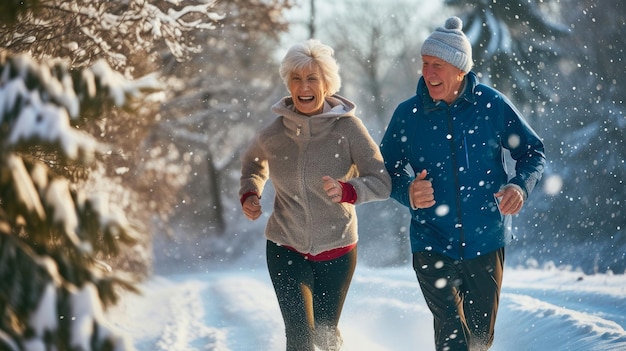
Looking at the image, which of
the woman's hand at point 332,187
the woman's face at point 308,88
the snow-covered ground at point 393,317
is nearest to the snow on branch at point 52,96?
the woman's hand at point 332,187

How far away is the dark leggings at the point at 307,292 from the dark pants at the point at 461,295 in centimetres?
54

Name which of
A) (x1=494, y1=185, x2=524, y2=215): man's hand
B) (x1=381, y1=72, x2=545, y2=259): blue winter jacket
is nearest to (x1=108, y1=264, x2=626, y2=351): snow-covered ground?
(x1=381, y1=72, x2=545, y2=259): blue winter jacket

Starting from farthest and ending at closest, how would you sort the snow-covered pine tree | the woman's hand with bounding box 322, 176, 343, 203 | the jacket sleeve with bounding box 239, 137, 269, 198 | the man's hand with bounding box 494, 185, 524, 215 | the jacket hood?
the jacket sleeve with bounding box 239, 137, 269, 198
the jacket hood
the woman's hand with bounding box 322, 176, 343, 203
the man's hand with bounding box 494, 185, 524, 215
the snow-covered pine tree

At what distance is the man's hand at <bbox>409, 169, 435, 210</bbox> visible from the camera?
567 centimetres

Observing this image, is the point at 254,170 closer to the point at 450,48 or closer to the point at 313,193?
the point at 313,193

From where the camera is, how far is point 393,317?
452 inches

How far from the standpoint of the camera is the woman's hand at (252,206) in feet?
20.1

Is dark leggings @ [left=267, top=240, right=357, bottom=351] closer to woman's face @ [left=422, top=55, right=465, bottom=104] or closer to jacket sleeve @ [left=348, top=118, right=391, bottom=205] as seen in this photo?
jacket sleeve @ [left=348, top=118, right=391, bottom=205]

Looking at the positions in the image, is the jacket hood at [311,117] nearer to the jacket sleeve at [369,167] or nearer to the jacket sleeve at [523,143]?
the jacket sleeve at [369,167]

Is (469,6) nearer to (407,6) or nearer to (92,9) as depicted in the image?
(92,9)

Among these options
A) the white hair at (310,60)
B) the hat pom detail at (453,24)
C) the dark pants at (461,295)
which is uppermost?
the hat pom detail at (453,24)

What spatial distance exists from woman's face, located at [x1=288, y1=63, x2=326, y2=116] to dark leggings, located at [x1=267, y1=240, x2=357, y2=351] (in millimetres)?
925

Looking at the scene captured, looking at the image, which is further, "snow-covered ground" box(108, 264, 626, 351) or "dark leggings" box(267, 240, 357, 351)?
"snow-covered ground" box(108, 264, 626, 351)

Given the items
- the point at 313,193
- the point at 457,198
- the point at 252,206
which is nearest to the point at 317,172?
the point at 313,193
